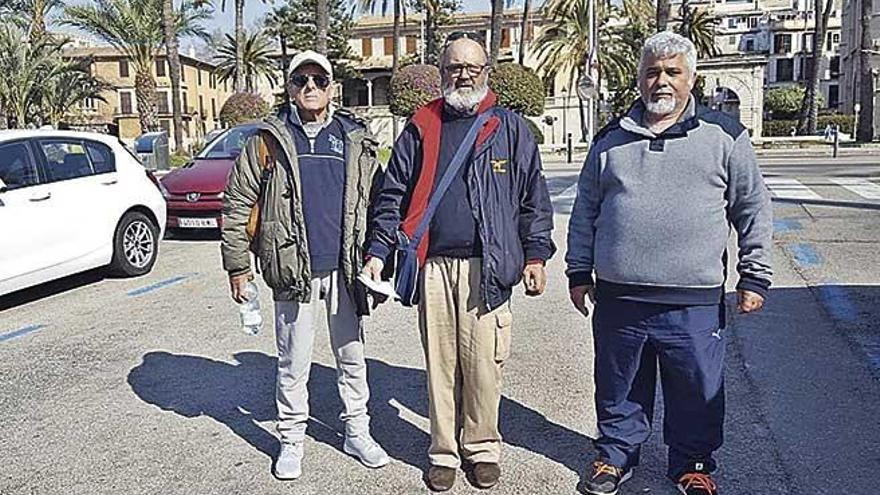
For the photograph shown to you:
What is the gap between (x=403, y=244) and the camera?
3.64m

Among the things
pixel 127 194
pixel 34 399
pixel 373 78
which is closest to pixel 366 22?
pixel 373 78

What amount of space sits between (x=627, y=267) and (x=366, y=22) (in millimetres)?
→ 60937

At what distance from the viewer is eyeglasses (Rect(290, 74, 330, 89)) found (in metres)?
3.80

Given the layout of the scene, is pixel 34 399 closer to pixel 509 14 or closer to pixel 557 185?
pixel 557 185

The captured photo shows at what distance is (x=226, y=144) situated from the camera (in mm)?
12938

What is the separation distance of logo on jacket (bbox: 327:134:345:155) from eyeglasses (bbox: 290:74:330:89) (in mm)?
226

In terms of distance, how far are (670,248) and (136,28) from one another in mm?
32941

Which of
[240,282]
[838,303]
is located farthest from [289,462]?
[838,303]

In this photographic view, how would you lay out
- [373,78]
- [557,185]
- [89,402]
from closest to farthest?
[89,402], [557,185], [373,78]

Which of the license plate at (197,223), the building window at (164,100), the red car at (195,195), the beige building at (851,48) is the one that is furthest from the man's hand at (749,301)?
the building window at (164,100)

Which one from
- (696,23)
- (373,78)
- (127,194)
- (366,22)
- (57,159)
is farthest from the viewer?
(366,22)

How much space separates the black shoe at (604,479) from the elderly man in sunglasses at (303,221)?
1.19 metres

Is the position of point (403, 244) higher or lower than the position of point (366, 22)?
lower

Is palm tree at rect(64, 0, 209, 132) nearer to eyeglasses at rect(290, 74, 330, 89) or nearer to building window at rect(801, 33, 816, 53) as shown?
eyeglasses at rect(290, 74, 330, 89)
